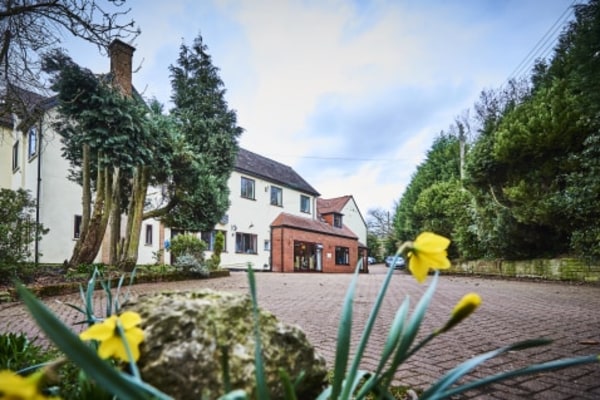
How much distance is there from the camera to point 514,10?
794 cm

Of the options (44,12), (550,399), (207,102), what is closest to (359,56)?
(207,102)

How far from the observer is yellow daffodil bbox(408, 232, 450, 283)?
101 cm

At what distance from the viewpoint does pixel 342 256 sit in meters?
29.0

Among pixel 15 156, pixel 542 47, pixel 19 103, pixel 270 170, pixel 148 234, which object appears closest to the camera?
pixel 19 103

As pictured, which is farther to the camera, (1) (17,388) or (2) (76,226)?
(2) (76,226)

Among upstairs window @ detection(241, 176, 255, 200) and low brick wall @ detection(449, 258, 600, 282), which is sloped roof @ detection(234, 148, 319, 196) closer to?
upstairs window @ detection(241, 176, 255, 200)

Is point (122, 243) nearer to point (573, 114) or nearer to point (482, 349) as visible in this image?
point (482, 349)

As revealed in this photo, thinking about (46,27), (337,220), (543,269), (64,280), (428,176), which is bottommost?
(543,269)

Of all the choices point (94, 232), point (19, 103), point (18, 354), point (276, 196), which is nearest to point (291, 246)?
point (276, 196)

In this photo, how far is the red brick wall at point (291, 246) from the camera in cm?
2305

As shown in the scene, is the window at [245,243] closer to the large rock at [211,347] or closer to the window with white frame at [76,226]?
the window with white frame at [76,226]

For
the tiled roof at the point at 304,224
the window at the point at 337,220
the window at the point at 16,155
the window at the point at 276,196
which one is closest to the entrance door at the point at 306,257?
the tiled roof at the point at 304,224

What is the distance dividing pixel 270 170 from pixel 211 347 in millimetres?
25452

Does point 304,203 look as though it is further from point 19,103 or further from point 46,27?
point 46,27
